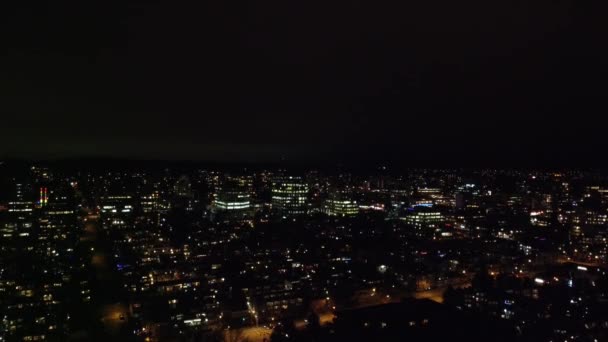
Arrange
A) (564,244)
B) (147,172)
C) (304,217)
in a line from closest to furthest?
(564,244) → (304,217) → (147,172)

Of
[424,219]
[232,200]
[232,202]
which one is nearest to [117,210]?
[232,202]

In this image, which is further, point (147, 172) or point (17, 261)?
point (147, 172)

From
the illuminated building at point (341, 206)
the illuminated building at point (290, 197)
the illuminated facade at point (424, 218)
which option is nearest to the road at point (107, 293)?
the illuminated building at point (290, 197)

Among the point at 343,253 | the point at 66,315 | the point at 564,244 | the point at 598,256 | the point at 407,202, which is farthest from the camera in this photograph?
the point at 407,202

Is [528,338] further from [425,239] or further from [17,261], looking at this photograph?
[17,261]

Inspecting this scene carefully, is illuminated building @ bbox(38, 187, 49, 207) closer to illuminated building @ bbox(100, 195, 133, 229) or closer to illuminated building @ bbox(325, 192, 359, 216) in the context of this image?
illuminated building @ bbox(100, 195, 133, 229)

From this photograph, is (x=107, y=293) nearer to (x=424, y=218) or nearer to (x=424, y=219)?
(x=424, y=219)

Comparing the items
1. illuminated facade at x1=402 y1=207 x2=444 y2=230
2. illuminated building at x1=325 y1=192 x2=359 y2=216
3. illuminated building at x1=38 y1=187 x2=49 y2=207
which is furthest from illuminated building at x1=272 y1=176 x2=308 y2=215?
illuminated building at x1=38 y1=187 x2=49 y2=207

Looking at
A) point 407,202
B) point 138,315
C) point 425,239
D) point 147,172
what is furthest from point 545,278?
point 147,172
